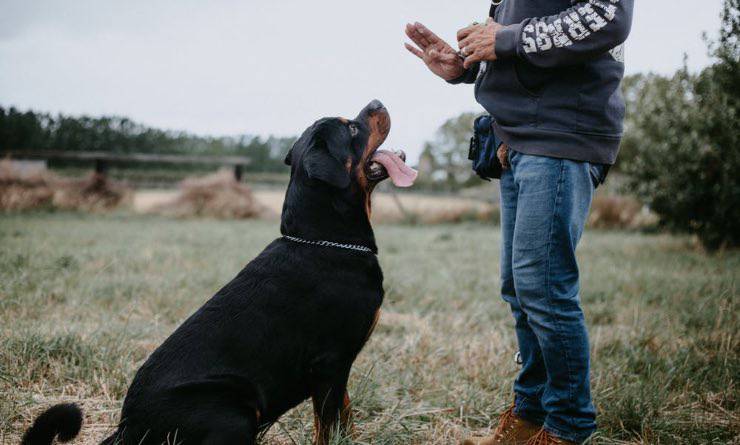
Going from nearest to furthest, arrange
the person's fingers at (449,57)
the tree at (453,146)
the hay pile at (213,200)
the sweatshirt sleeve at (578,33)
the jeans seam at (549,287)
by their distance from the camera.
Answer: the sweatshirt sleeve at (578,33) < the jeans seam at (549,287) < the person's fingers at (449,57) < the hay pile at (213,200) < the tree at (453,146)

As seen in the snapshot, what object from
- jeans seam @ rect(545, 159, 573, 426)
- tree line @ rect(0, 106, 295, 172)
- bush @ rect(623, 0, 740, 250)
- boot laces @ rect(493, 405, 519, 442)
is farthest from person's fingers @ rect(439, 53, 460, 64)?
tree line @ rect(0, 106, 295, 172)

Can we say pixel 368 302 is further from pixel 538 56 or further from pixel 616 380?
pixel 616 380

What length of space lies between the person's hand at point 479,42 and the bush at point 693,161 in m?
6.02

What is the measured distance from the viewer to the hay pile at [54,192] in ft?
39.5

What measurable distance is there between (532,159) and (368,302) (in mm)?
987

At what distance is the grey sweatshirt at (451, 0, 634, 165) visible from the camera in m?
1.85

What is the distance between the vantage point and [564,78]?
2.00 m

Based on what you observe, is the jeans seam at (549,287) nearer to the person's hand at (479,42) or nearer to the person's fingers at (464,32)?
the person's hand at (479,42)

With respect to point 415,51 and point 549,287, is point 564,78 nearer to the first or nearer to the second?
point 549,287

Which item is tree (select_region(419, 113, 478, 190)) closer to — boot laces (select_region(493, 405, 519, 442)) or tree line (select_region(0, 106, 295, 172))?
tree line (select_region(0, 106, 295, 172))

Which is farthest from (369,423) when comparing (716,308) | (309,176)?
(716,308)

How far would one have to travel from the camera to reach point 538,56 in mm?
1917

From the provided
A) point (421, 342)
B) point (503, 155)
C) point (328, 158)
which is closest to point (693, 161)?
point (421, 342)

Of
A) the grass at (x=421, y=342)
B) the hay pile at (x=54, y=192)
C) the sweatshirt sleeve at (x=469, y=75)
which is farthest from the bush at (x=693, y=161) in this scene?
A: the hay pile at (x=54, y=192)
